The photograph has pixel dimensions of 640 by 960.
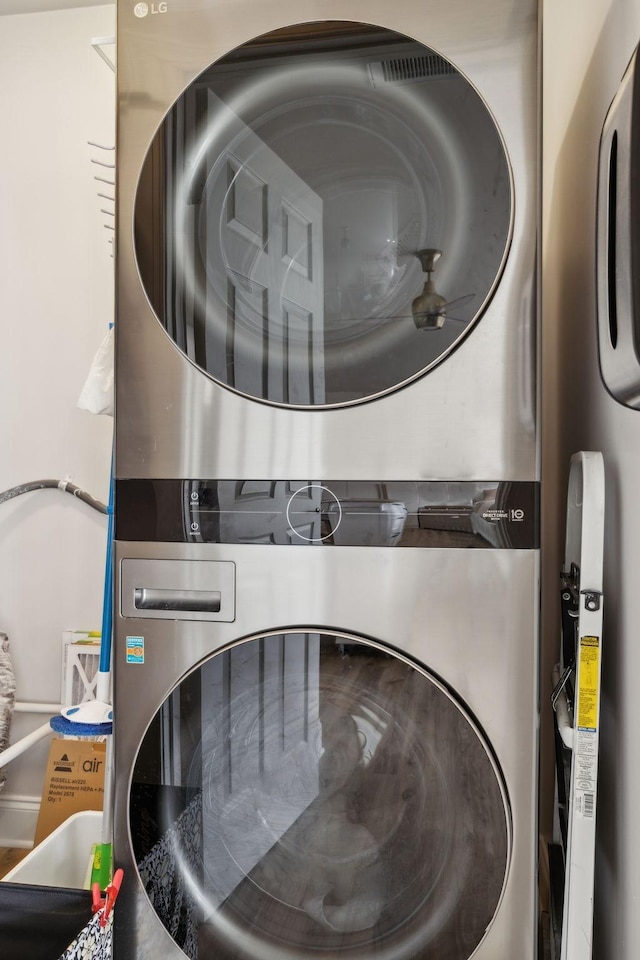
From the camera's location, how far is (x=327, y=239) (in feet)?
3.43

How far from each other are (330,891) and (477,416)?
28.8 inches

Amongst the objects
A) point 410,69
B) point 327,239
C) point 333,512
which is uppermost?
point 410,69

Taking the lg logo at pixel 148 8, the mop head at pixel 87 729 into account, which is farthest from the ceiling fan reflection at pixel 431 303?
the mop head at pixel 87 729

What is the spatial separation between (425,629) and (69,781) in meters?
1.31

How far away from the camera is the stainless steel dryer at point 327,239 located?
1.01 m

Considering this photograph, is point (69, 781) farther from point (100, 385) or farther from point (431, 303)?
point (431, 303)

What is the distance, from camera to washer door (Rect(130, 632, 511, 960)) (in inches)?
40.1

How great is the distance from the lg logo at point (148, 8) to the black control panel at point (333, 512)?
73cm

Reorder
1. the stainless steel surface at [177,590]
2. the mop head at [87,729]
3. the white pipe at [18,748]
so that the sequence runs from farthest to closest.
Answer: the white pipe at [18,748]
the mop head at [87,729]
the stainless steel surface at [177,590]

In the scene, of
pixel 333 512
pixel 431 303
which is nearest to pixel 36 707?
pixel 333 512

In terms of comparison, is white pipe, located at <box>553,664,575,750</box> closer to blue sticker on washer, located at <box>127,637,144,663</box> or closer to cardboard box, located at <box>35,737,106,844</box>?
blue sticker on washer, located at <box>127,637,144,663</box>

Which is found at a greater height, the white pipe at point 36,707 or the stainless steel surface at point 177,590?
the stainless steel surface at point 177,590

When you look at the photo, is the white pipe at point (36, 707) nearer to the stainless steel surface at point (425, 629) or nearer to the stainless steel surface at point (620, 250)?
the stainless steel surface at point (425, 629)

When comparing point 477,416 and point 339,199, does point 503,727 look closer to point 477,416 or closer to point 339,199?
point 477,416
